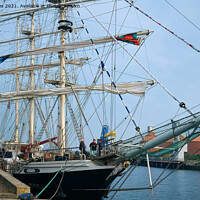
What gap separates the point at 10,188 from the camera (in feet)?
49.4

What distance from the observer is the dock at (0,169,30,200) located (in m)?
14.0

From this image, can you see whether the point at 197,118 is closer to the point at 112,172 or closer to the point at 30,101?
the point at 112,172

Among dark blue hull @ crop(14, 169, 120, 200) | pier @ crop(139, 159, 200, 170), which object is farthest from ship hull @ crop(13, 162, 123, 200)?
pier @ crop(139, 159, 200, 170)

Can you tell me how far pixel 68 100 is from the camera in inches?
1212

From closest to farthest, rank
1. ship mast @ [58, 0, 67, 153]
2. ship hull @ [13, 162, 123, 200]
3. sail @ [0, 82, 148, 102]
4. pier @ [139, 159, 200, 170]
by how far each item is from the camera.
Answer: ship hull @ [13, 162, 123, 200] → sail @ [0, 82, 148, 102] → ship mast @ [58, 0, 67, 153] → pier @ [139, 159, 200, 170]

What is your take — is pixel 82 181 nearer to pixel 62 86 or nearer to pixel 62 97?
pixel 62 97

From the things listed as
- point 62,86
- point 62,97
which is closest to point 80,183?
point 62,97

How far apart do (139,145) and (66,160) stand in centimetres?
531

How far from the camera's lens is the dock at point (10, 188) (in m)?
14.0

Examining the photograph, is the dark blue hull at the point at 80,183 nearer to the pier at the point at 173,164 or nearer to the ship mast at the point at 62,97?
the ship mast at the point at 62,97

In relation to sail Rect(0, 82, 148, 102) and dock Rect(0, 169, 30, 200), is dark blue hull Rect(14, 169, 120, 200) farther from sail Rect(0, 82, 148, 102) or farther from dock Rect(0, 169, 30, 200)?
sail Rect(0, 82, 148, 102)

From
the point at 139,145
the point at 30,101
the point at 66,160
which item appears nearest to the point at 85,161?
the point at 66,160

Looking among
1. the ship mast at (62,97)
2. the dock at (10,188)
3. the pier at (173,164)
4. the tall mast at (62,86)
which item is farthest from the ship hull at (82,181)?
the pier at (173,164)

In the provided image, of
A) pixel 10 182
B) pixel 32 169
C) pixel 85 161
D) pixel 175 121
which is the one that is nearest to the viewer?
pixel 10 182
